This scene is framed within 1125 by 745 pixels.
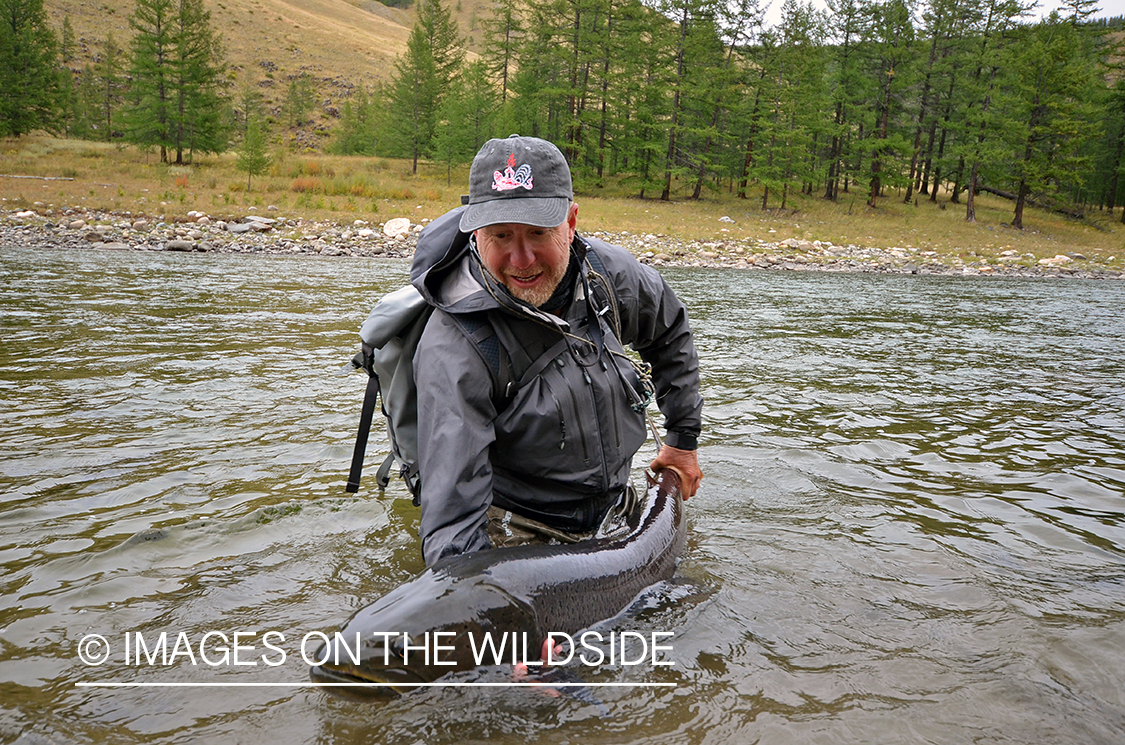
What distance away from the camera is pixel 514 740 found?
239 cm

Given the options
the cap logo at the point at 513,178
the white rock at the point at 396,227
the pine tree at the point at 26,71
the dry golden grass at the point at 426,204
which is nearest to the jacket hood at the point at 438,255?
the cap logo at the point at 513,178

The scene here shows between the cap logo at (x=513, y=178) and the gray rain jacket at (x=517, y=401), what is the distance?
0.37m

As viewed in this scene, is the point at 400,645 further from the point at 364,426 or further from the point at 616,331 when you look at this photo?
the point at 616,331

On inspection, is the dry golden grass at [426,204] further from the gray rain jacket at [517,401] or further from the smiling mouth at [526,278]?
the smiling mouth at [526,278]

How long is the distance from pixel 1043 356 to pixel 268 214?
24.0m

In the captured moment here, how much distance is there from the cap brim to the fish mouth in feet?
5.07

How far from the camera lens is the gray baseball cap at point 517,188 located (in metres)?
2.70

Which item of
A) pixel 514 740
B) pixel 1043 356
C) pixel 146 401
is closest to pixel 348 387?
pixel 146 401

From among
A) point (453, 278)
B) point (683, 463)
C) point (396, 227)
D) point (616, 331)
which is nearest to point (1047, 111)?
point (396, 227)

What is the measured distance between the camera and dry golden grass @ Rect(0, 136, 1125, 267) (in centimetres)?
2684

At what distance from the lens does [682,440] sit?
3.73 meters

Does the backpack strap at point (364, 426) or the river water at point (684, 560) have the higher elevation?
the backpack strap at point (364, 426)

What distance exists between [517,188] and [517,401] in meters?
0.82

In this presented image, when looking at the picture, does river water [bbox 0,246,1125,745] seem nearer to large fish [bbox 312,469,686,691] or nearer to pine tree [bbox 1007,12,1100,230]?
large fish [bbox 312,469,686,691]
